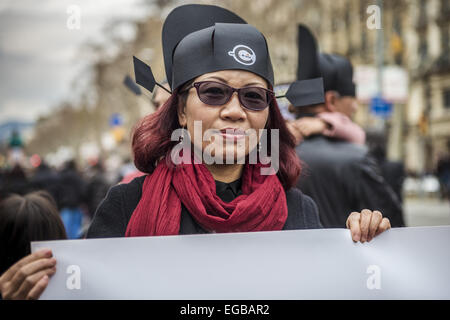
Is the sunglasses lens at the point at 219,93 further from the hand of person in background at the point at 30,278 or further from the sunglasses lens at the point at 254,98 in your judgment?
the hand of person in background at the point at 30,278

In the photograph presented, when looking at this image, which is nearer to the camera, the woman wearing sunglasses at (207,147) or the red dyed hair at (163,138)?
the woman wearing sunglasses at (207,147)

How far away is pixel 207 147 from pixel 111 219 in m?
0.40

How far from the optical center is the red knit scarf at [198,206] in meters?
1.74

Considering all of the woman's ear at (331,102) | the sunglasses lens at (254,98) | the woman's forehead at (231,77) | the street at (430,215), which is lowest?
the street at (430,215)

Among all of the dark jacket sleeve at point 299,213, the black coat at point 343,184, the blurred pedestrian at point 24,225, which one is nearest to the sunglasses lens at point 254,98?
the dark jacket sleeve at point 299,213

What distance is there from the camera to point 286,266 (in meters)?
1.65

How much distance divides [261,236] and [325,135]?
1.47 meters

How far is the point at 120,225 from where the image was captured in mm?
1840

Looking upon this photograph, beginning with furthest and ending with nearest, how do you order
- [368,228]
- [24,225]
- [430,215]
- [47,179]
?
[430,215] → [47,179] → [24,225] → [368,228]

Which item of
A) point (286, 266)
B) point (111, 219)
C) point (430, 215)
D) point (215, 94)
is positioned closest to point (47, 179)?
point (111, 219)

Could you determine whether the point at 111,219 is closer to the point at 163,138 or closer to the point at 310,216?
the point at 163,138

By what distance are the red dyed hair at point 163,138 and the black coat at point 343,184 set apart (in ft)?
2.54

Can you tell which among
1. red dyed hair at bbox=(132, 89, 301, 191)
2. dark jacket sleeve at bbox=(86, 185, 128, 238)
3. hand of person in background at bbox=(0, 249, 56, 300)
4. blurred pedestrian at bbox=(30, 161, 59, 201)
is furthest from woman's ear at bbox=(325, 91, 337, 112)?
blurred pedestrian at bbox=(30, 161, 59, 201)
